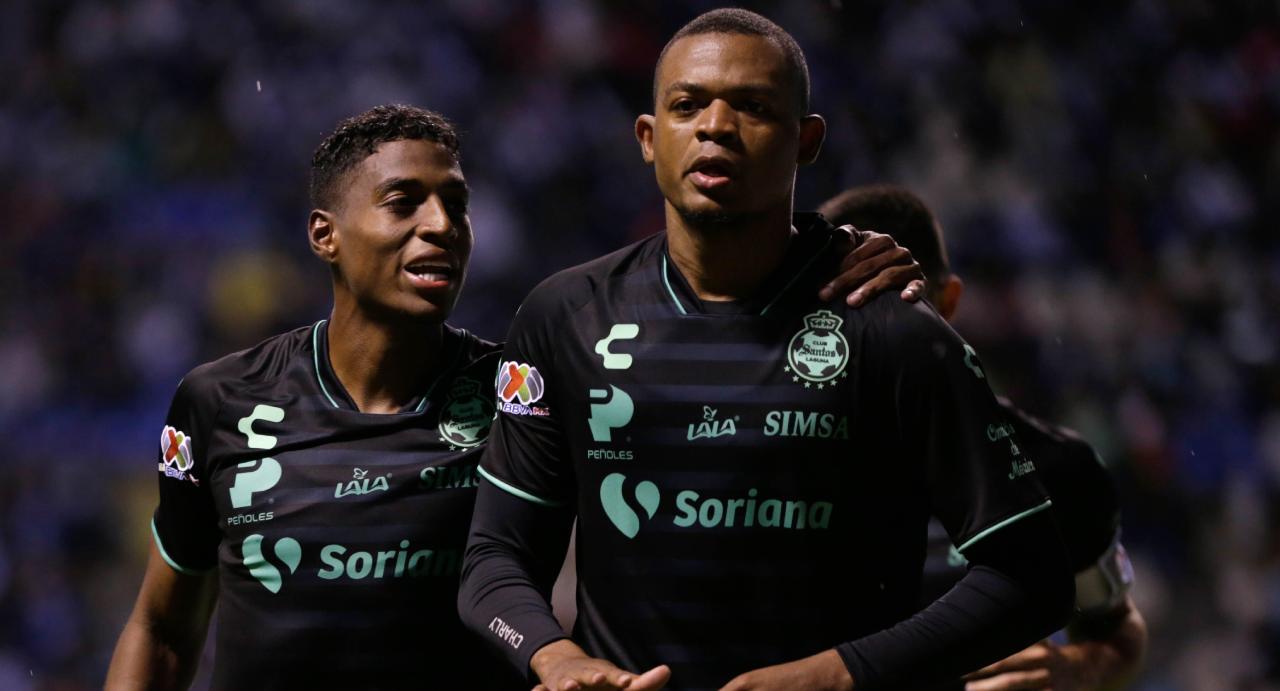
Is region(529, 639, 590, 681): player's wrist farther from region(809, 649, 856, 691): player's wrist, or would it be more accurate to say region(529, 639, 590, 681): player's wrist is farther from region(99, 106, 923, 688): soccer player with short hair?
region(99, 106, 923, 688): soccer player with short hair

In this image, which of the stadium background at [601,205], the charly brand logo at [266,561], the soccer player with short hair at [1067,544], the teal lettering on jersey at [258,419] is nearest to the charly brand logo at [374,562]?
the charly brand logo at [266,561]

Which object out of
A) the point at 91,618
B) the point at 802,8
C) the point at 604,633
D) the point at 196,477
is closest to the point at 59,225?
the point at 91,618

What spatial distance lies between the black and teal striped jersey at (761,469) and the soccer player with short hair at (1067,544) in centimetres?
100

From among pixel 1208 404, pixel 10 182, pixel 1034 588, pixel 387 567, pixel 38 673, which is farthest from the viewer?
pixel 10 182

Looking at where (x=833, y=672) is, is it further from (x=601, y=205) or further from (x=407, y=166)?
(x=601, y=205)

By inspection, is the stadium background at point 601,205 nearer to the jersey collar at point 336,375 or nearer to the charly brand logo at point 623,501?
the jersey collar at point 336,375

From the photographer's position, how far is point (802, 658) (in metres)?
2.61

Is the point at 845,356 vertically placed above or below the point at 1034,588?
above

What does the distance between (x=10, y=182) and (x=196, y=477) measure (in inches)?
268

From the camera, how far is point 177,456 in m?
3.39

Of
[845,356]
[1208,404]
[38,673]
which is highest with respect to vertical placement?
[845,356]

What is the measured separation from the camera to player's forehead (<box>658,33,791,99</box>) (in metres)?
2.69

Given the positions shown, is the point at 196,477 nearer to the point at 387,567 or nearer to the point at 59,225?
the point at 387,567

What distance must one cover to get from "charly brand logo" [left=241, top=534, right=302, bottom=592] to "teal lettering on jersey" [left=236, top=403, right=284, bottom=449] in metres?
0.20
